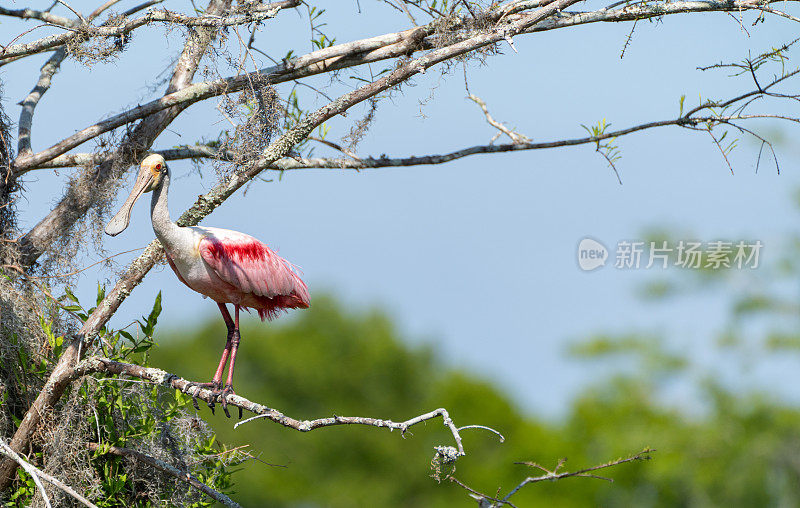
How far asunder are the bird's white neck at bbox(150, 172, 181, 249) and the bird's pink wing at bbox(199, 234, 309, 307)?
20 cm

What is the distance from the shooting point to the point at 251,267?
587 cm

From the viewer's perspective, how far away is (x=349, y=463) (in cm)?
2927

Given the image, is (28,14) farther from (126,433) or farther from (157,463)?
(157,463)

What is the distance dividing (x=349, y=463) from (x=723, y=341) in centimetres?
1297

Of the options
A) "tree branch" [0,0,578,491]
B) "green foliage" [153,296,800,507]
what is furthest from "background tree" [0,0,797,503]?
"green foliage" [153,296,800,507]

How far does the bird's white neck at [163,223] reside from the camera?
5.51 meters

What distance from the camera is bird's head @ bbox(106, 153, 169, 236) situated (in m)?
5.48

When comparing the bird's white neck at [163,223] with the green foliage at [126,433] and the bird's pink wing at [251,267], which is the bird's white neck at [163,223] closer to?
the bird's pink wing at [251,267]

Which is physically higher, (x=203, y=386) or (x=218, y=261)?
(x=218, y=261)

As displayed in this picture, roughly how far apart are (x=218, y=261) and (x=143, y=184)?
651 mm

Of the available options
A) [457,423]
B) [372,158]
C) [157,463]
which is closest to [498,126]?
[372,158]

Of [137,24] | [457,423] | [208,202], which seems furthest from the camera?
[457,423]

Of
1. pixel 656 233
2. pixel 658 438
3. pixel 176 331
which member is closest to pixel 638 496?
pixel 658 438

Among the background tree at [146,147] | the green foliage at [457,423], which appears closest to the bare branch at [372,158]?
the background tree at [146,147]
